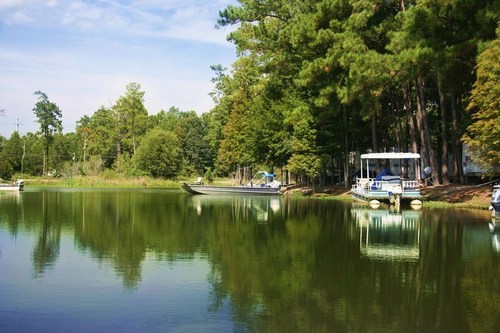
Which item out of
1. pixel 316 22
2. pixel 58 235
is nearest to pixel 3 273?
pixel 58 235

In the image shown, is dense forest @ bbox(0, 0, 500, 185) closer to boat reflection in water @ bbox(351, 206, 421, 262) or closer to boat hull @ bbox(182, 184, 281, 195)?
boat hull @ bbox(182, 184, 281, 195)

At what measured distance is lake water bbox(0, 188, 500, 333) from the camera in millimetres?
8203

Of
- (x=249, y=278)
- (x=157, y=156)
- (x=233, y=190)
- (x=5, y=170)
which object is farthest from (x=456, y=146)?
(x=5, y=170)

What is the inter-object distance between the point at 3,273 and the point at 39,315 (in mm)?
Result: 3912

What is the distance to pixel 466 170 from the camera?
39.0 m

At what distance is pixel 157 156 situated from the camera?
8181 centimetres

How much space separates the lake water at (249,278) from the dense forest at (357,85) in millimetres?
11763

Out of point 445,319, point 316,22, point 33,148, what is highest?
point 316,22

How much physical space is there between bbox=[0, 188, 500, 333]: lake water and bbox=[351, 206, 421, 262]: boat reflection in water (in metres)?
0.06

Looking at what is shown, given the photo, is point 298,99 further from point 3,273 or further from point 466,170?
point 3,273

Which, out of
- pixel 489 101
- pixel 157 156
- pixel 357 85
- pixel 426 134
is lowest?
pixel 157 156

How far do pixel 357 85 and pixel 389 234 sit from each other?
52.4 feet

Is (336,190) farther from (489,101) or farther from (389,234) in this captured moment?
(389,234)

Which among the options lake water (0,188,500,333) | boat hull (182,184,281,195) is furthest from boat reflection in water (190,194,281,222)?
lake water (0,188,500,333)
